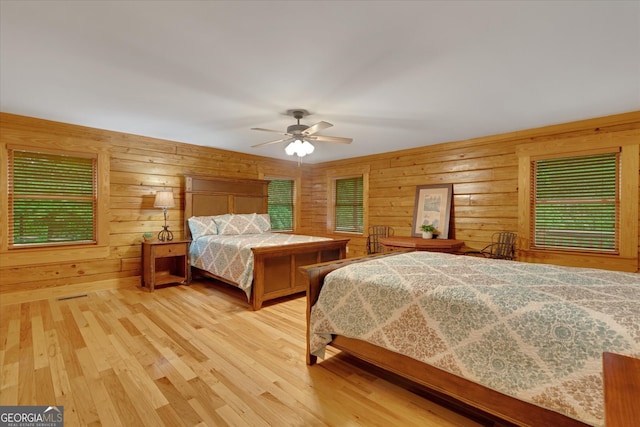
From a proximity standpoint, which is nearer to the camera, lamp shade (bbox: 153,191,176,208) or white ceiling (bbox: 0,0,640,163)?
white ceiling (bbox: 0,0,640,163)

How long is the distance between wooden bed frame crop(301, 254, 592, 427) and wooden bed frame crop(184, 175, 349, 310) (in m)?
1.32

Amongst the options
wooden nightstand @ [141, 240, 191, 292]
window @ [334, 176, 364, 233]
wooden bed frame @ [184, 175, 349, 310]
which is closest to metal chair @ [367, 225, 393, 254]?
window @ [334, 176, 364, 233]

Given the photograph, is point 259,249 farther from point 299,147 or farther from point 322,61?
point 322,61

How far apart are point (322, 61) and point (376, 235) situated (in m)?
3.75

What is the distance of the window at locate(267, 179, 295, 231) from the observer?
20.9 feet

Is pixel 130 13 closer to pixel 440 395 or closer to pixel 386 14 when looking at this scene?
pixel 386 14

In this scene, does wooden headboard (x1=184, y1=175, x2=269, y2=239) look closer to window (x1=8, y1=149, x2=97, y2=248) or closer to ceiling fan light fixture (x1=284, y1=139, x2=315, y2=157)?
window (x1=8, y1=149, x2=97, y2=248)

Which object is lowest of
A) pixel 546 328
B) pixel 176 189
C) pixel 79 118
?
pixel 546 328

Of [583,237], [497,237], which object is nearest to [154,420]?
[497,237]

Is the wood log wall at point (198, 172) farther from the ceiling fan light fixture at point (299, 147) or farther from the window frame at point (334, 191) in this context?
the ceiling fan light fixture at point (299, 147)

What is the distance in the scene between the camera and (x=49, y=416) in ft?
5.52

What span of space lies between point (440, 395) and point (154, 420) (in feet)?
5.57

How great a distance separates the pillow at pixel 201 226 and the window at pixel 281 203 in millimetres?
1652

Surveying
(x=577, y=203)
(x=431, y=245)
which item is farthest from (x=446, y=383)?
(x=577, y=203)
